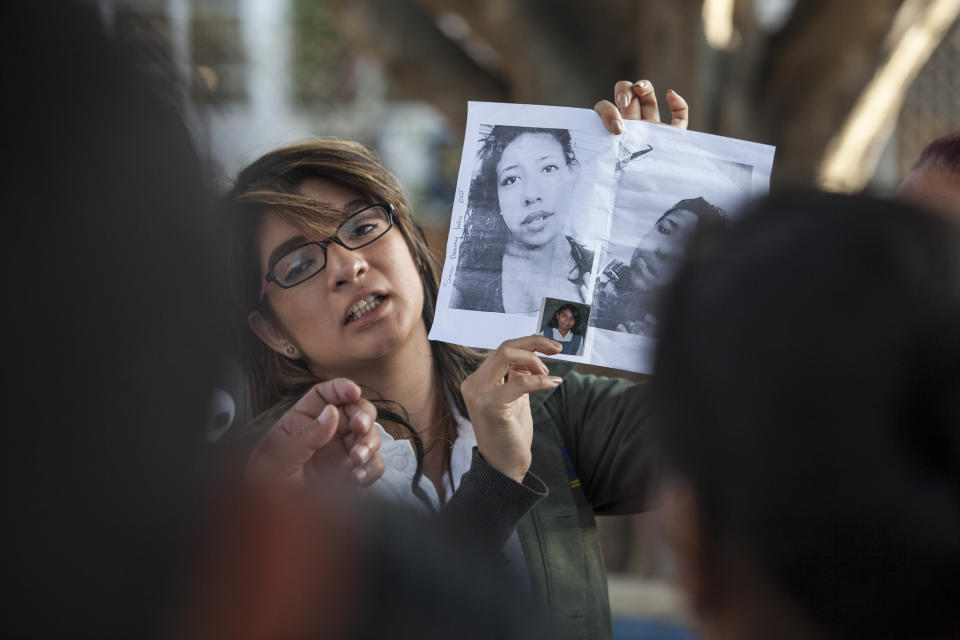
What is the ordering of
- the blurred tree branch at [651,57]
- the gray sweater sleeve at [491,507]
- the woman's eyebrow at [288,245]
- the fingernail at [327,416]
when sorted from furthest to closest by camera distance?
1. the blurred tree branch at [651,57]
2. the woman's eyebrow at [288,245]
3. the gray sweater sleeve at [491,507]
4. the fingernail at [327,416]

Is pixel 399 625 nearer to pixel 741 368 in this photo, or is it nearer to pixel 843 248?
pixel 741 368

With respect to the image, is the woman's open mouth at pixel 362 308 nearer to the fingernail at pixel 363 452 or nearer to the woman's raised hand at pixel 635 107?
the fingernail at pixel 363 452

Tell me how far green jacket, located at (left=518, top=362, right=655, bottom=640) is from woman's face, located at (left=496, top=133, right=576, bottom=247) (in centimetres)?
34

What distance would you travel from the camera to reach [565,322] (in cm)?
161

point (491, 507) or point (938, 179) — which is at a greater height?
point (938, 179)

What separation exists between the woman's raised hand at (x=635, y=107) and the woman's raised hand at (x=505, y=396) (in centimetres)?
42

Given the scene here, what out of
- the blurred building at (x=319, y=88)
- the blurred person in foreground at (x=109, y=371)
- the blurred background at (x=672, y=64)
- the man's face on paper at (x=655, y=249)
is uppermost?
the blurred building at (x=319, y=88)

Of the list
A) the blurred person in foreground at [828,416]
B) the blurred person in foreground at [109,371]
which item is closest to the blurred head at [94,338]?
the blurred person in foreground at [109,371]

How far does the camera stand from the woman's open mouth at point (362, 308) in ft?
5.53

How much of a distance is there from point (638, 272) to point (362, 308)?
1.67 feet

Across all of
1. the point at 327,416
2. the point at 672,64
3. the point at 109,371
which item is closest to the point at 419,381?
the point at 327,416

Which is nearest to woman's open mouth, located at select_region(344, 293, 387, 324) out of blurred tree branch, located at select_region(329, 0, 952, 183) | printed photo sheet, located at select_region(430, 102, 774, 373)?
printed photo sheet, located at select_region(430, 102, 774, 373)

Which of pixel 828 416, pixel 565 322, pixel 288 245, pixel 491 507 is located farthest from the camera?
pixel 288 245

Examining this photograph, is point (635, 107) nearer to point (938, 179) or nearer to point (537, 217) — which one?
point (537, 217)
